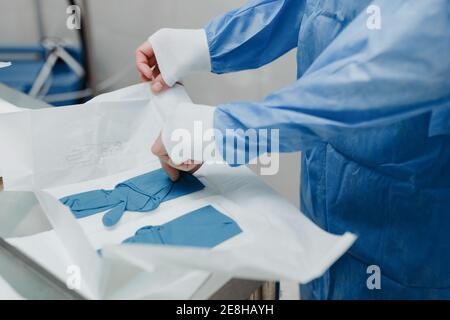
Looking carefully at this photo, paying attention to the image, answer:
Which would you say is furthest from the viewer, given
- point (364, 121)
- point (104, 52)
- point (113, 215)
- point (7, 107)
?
point (104, 52)

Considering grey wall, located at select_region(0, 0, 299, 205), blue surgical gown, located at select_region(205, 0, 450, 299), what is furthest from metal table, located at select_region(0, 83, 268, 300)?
grey wall, located at select_region(0, 0, 299, 205)

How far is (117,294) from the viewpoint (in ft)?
1.70

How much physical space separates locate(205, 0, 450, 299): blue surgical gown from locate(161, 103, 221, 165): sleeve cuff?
0.03 m

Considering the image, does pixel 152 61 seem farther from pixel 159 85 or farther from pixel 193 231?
pixel 193 231

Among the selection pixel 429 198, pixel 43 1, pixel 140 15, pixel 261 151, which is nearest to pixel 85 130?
pixel 261 151

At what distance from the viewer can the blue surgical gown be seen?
521 millimetres

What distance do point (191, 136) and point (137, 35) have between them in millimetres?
1206

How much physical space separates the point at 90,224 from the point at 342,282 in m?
0.46

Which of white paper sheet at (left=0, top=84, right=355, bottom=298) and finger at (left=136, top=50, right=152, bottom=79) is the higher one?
finger at (left=136, top=50, right=152, bottom=79)

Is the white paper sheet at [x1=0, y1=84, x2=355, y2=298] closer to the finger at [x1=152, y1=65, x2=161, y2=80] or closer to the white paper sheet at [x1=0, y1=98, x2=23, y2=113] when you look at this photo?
the finger at [x1=152, y1=65, x2=161, y2=80]

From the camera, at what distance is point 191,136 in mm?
655

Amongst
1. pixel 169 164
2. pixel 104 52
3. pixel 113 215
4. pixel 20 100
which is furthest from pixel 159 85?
pixel 104 52

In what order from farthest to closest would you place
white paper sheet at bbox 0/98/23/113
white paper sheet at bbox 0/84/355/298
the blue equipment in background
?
the blue equipment in background → white paper sheet at bbox 0/98/23/113 → white paper sheet at bbox 0/84/355/298

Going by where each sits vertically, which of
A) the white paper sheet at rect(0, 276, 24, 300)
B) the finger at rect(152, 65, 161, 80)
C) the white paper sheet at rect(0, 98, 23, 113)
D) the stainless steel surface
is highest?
the finger at rect(152, 65, 161, 80)
